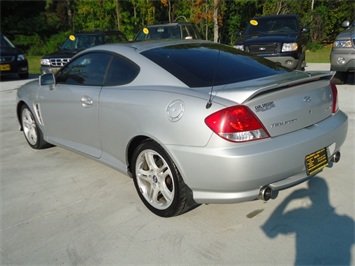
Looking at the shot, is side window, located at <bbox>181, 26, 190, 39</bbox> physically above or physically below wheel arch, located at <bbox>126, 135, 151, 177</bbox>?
above

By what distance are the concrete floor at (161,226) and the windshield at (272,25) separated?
6.53m

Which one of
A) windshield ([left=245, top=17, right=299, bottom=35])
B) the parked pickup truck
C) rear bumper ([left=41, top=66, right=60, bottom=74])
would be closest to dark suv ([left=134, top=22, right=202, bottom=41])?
windshield ([left=245, top=17, right=299, bottom=35])

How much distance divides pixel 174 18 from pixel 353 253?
23877mm

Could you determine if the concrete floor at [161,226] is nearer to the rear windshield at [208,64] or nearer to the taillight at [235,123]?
the taillight at [235,123]

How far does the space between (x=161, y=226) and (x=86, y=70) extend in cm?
189

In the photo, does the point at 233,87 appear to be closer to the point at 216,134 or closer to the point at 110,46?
the point at 216,134

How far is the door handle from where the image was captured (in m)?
3.45

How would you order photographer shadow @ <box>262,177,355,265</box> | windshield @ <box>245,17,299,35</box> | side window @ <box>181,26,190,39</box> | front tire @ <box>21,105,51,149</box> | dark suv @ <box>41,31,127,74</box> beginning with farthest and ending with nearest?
side window @ <box>181,26,190,39</box>, dark suv @ <box>41,31,127,74</box>, windshield @ <box>245,17,299,35</box>, front tire @ <box>21,105,51,149</box>, photographer shadow @ <box>262,177,355,265</box>

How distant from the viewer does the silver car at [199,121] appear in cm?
245

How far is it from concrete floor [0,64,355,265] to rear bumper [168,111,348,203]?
0.34m

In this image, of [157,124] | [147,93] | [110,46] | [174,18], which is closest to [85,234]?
[157,124]

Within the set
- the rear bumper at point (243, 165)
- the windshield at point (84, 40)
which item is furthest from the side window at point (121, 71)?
the windshield at point (84, 40)

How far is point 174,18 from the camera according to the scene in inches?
966

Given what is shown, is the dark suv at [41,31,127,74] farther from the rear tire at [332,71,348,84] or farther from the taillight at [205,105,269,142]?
the taillight at [205,105,269,142]
